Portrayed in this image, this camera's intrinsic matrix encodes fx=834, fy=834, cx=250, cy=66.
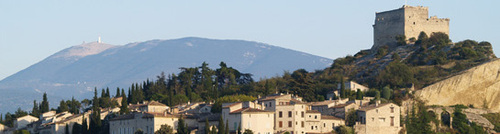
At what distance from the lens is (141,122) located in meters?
71.8

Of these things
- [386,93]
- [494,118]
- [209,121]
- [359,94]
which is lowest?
[209,121]

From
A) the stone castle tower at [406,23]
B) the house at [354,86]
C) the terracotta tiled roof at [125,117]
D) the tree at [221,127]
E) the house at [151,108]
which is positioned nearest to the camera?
the tree at [221,127]

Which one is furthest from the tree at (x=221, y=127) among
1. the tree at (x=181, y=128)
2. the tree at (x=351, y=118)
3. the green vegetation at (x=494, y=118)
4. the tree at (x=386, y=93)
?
the green vegetation at (x=494, y=118)

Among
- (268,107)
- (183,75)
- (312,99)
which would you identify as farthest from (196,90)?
(268,107)

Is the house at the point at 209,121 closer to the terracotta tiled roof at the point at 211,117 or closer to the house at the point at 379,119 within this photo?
the terracotta tiled roof at the point at 211,117

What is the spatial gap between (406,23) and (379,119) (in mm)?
34041

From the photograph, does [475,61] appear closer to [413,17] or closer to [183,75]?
[413,17]

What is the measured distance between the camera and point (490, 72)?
90.1m

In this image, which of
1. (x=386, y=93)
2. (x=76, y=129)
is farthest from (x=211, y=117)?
(x=386, y=93)

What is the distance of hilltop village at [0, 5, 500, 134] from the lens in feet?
230

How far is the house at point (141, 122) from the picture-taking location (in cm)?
6969

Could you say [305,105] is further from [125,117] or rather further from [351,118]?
[125,117]

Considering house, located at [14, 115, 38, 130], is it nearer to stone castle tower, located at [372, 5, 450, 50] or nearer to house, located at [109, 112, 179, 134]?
house, located at [109, 112, 179, 134]

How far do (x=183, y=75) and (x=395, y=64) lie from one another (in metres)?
26.5
